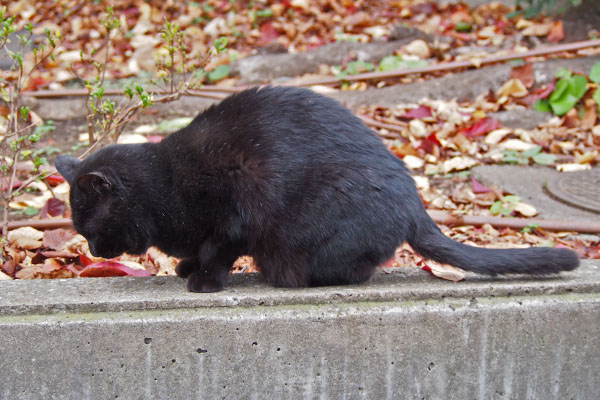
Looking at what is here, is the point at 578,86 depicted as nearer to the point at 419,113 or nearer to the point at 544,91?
the point at 544,91

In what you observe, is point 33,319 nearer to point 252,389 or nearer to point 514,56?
point 252,389

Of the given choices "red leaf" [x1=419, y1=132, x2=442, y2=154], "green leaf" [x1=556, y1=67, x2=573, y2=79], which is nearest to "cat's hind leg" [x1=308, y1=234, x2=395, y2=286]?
"red leaf" [x1=419, y1=132, x2=442, y2=154]

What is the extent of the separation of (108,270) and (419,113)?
9.40ft

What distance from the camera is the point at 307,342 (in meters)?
2.20

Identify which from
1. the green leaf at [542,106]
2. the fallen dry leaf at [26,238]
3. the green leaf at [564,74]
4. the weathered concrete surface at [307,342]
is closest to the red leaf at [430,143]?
the green leaf at [542,106]

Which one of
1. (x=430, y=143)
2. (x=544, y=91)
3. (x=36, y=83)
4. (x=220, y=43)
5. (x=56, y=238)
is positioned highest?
(x=220, y=43)

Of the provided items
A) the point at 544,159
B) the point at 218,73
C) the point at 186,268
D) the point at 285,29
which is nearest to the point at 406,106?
the point at 544,159

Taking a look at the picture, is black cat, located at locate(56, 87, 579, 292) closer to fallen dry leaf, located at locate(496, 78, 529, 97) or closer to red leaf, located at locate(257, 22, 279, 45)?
fallen dry leaf, located at locate(496, 78, 529, 97)

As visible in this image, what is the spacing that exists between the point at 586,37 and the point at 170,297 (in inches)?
194

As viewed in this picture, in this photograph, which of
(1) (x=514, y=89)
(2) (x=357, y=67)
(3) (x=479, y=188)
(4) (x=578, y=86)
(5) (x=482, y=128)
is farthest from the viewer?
(2) (x=357, y=67)

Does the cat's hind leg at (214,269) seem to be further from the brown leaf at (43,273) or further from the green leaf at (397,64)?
the green leaf at (397,64)

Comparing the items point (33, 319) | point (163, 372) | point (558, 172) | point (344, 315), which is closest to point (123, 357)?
point (163, 372)

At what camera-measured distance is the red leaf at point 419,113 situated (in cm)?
482

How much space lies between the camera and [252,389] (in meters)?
2.21
